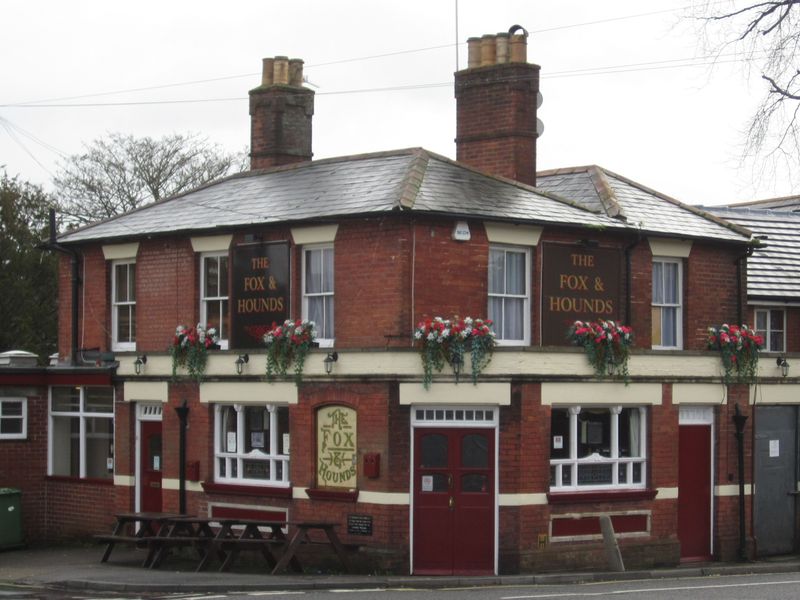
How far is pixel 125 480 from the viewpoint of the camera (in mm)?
25562

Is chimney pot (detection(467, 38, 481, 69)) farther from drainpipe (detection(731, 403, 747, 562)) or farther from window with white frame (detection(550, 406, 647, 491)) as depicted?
drainpipe (detection(731, 403, 747, 562))

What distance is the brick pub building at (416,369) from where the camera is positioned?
21.5m

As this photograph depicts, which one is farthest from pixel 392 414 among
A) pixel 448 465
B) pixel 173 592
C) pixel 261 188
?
pixel 261 188

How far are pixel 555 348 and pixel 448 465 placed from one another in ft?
8.37

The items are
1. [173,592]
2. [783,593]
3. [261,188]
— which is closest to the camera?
[783,593]

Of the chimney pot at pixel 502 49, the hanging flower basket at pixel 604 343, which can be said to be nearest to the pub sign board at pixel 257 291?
the hanging flower basket at pixel 604 343

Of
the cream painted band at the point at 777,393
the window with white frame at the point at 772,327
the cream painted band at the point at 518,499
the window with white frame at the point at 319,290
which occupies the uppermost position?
the window with white frame at the point at 319,290

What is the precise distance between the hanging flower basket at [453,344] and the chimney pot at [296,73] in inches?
330

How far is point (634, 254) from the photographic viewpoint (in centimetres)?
2391

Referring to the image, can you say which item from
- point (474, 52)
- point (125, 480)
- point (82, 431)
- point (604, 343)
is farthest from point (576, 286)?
point (82, 431)

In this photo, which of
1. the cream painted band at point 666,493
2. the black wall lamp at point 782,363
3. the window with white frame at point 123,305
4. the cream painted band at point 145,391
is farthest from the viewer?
the window with white frame at point 123,305

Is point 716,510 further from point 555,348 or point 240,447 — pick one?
point 240,447

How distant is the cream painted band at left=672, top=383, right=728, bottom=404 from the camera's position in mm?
23688

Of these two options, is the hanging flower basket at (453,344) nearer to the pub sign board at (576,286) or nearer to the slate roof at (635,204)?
the pub sign board at (576,286)
